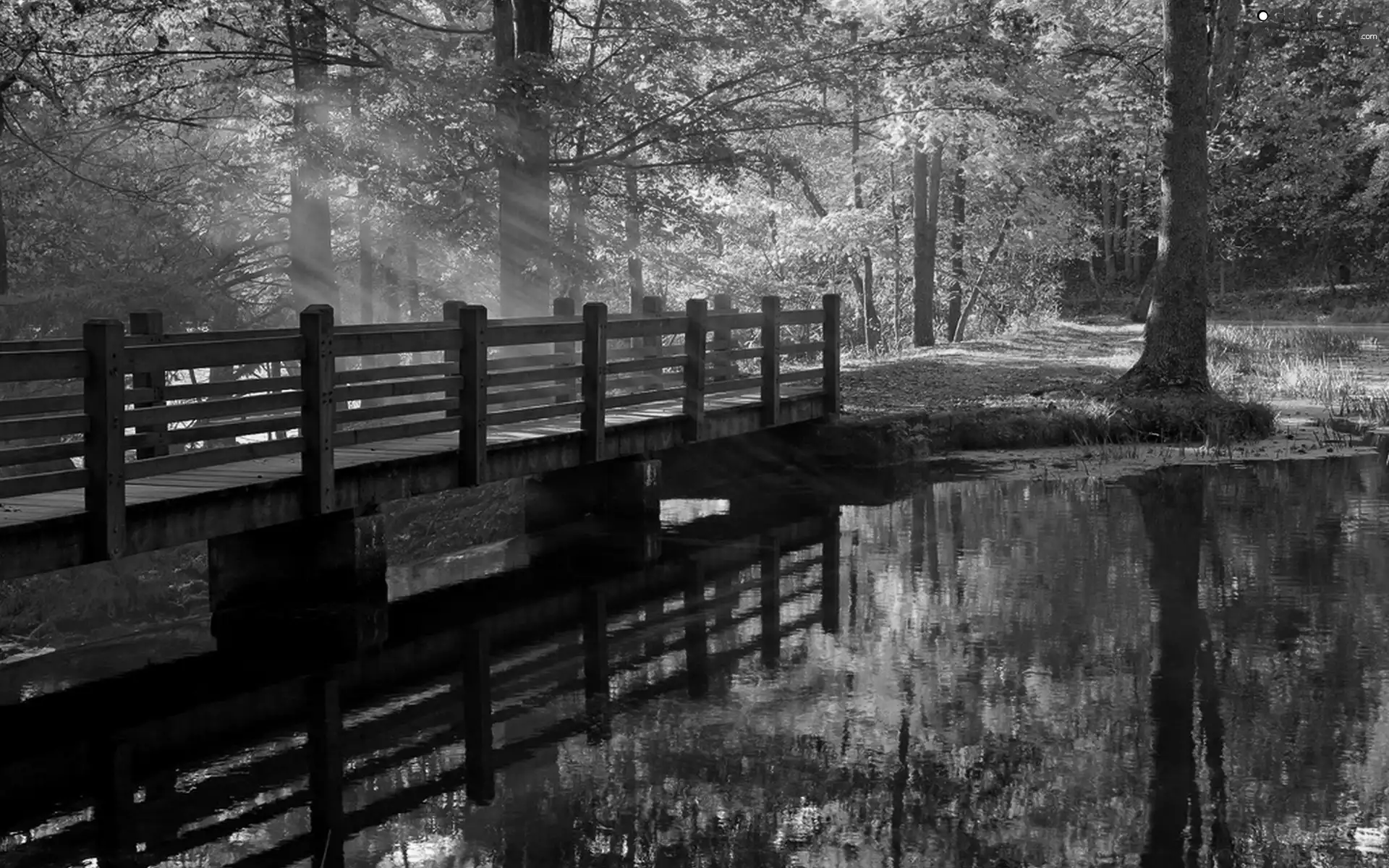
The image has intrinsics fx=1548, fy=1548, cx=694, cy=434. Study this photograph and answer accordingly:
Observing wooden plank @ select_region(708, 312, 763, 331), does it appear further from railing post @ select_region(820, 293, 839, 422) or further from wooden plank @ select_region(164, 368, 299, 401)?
wooden plank @ select_region(164, 368, 299, 401)

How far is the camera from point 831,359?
61.5ft

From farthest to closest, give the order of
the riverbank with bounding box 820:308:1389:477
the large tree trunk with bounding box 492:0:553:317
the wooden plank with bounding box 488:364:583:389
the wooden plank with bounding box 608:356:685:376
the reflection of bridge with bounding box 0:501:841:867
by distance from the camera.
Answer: the riverbank with bounding box 820:308:1389:477 → the large tree trunk with bounding box 492:0:553:317 → the wooden plank with bounding box 608:356:685:376 → the wooden plank with bounding box 488:364:583:389 → the reflection of bridge with bounding box 0:501:841:867

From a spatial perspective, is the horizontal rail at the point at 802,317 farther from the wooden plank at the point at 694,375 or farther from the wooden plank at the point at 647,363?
the wooden plank at the point at 647,363

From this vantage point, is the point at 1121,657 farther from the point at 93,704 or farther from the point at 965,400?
the point at 965,400

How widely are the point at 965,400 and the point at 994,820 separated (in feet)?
52.1

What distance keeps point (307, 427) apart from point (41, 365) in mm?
2211

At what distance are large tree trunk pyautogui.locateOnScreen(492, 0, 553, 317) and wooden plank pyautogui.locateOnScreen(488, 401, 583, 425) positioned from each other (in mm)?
5636

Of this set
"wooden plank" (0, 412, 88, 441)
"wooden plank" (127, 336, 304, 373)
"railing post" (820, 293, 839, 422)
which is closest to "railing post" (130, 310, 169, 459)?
"wooden plank" (127, 336, 304, 373)

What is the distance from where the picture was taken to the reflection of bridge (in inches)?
275

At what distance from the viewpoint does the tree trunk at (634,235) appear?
22.2 metres

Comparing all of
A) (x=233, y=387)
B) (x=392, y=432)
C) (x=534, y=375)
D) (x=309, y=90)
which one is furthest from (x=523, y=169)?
(x=233, y=387)

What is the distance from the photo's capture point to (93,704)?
30.0ft

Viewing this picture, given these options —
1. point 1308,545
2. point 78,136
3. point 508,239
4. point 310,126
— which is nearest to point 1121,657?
point 1308,545

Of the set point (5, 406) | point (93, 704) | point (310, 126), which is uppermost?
point (310, 126)
